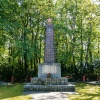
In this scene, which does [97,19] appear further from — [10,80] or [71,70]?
[10,80]

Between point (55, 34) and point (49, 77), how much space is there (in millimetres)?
11262

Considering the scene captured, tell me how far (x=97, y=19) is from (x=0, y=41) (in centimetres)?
1189

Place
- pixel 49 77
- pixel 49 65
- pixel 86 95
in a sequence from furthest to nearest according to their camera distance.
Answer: pixel 49 65
pixel 49 77
pixel 86 95

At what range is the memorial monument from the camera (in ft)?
48.3

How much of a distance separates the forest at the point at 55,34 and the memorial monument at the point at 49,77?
5.08 m

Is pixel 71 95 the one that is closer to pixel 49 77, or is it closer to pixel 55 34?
pixel 49 77

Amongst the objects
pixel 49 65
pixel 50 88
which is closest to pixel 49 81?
pixel 50 88

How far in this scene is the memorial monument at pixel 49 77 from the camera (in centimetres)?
1473

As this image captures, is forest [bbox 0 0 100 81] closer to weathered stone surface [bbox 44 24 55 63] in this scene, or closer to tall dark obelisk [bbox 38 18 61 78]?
weathered stone surface [bbox 44 24 55 63]

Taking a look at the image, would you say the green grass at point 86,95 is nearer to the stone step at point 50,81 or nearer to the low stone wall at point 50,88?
the low stone wall at point 50,88

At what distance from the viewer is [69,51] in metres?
26.2

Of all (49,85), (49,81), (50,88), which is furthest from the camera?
(49,81)

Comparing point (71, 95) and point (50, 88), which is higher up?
point (50, 88)

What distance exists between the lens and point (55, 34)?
87.6 ft
